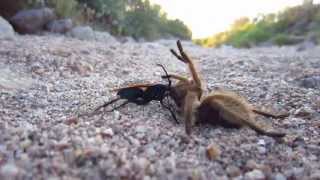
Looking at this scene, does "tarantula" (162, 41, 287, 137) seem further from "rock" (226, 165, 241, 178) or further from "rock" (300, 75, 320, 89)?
"rock" (300, 75, 320, 89)

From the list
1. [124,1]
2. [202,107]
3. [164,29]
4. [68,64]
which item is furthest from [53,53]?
[164,29]

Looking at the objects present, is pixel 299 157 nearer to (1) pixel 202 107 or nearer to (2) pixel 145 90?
(1) pixel 202 107

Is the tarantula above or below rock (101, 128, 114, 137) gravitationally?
above

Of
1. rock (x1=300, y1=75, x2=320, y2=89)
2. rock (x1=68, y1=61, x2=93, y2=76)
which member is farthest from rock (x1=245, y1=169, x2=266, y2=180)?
rock (x1=68, y1=61, x2=93, y2=76)

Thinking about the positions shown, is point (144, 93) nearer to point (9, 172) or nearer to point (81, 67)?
point (9, 172)

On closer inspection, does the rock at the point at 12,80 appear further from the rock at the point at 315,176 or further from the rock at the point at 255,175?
the rock at the point at 315,176

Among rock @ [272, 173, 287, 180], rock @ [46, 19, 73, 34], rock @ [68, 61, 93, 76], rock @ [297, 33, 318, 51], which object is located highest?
rock @ [272, 173, 287, 180]

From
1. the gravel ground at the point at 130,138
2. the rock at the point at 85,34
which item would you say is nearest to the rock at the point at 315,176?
the gravel ground at the point at 130,138
